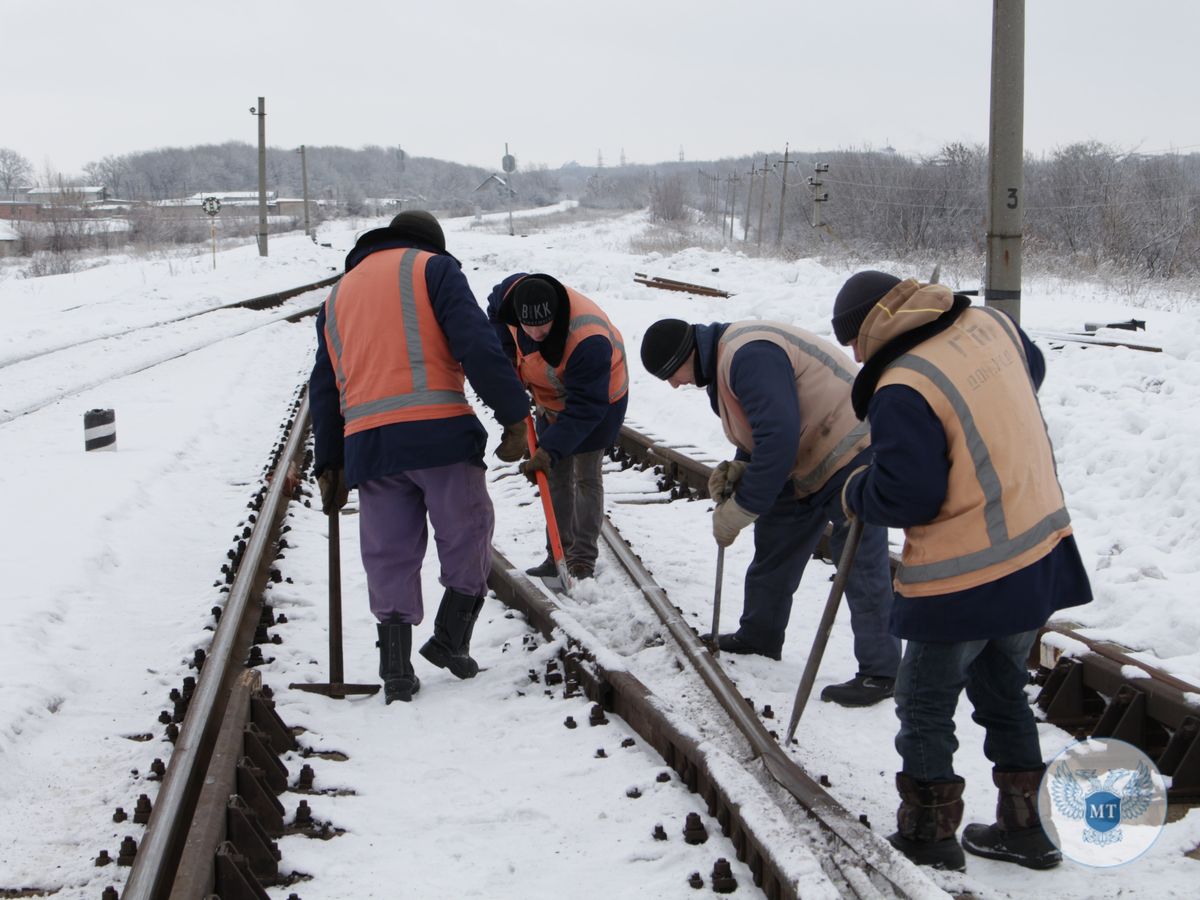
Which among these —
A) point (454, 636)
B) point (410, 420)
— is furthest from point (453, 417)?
point (454, 636)

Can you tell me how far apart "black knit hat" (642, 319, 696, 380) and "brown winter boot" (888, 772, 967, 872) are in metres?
1.97

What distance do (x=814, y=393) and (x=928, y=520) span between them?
4.90 feet

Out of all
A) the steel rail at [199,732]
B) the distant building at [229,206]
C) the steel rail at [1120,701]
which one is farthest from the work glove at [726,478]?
the distant building at [229,206]

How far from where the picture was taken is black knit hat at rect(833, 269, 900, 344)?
137 inches

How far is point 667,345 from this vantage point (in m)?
4.50

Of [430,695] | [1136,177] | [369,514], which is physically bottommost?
[430,695]

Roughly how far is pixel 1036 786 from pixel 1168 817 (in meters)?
0.55

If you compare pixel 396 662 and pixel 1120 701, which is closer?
pixel 1120 701

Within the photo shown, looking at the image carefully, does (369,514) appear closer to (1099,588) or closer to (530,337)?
(530,337)

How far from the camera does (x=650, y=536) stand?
6.87m

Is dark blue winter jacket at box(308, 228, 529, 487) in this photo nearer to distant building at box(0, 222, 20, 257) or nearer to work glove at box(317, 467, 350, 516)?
work glove at box(317, 467, 350, 516)

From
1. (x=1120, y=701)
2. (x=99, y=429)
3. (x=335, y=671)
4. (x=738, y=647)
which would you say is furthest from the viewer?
(x=99, y=429)

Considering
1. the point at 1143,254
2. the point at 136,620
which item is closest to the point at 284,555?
the point at 136,620

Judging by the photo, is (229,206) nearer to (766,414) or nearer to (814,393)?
(814,393)
